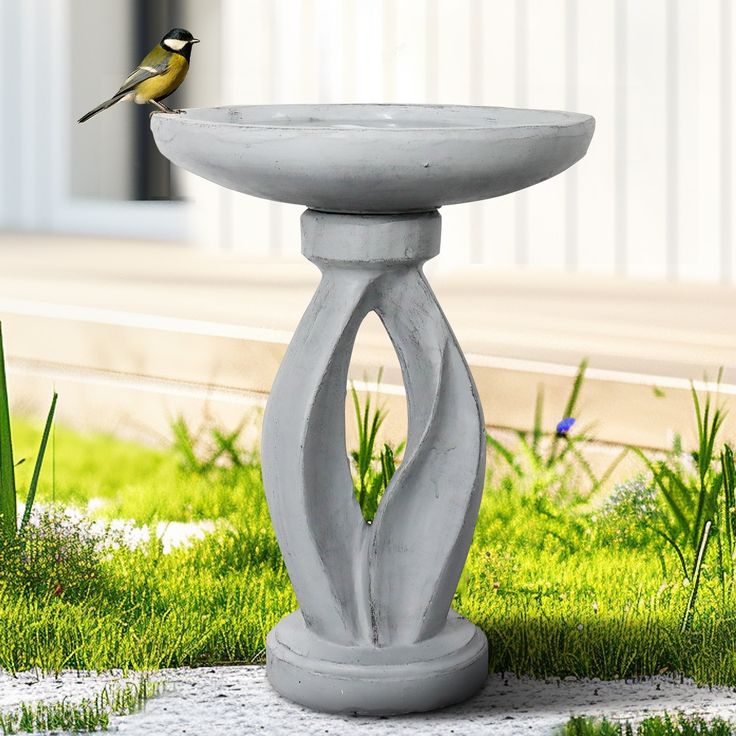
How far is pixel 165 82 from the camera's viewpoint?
300 centimetres

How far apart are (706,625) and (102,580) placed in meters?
1.11

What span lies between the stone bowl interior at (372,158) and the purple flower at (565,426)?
1.21 metres

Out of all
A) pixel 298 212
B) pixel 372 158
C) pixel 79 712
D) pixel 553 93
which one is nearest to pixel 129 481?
pixel 79 712

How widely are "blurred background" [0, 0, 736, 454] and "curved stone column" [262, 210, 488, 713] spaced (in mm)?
1184

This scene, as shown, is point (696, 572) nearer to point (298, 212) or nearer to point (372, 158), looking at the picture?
point (372, 158)

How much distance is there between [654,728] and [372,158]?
911mm

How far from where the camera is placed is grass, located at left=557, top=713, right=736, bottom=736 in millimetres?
2102

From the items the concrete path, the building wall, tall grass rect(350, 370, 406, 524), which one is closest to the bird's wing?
tall grass rect(350, 370, 406, 524)

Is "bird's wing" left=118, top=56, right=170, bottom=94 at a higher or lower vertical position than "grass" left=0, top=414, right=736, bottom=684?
higher

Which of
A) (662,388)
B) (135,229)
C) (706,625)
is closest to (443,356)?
(706,625)

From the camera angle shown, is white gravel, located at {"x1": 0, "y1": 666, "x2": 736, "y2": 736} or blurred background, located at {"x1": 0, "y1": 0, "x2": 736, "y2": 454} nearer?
white gravel, located at {"x1": 0, "y1": 666, "x2": 736, "y2": 736}

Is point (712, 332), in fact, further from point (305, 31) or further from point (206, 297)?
point (305, 31)

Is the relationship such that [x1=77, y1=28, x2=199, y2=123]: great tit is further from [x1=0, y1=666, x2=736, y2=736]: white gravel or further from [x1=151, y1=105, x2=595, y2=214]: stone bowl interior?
[x1=0, y1=666, x2=736, y2=736]: white gravel

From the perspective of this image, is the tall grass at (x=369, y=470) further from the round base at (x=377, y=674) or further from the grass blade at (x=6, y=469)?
the grass blade at (x=6, y=469)
